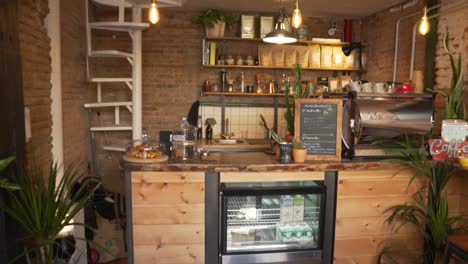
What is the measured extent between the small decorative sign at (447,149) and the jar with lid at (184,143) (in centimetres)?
168

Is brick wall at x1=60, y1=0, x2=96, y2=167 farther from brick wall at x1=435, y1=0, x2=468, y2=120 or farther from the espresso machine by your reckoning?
brick wall at x1=435, y1=0, x2=468, y2=120

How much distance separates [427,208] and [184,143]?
1719mm

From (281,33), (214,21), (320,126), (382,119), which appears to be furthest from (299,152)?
(214,21)

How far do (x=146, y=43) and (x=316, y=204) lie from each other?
353 cm

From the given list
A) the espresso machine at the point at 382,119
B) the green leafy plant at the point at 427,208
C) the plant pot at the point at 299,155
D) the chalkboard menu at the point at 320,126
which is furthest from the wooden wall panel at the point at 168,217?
the green leafy plant at the point at 427,208

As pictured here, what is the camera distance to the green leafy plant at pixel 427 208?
2.33 m

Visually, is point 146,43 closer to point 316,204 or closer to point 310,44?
point 310,44

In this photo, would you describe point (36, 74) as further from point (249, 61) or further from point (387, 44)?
point (387, 44)

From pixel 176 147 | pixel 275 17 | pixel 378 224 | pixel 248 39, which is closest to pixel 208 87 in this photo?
pixel 248 39

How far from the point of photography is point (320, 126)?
8.09 feet

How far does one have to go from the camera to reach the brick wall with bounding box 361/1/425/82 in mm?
4277

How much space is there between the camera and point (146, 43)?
5.00m

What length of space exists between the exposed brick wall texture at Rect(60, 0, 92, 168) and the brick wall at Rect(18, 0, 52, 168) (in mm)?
450

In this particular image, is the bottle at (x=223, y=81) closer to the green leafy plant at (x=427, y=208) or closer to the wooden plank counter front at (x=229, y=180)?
the wooden plank counter front at (x=229, y=180)
